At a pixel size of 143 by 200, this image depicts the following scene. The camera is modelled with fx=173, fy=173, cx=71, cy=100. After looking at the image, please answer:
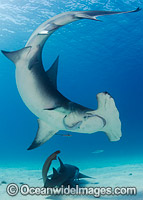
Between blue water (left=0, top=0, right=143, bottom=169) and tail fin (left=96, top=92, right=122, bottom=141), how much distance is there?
13304 mm

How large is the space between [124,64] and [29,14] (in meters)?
21.9

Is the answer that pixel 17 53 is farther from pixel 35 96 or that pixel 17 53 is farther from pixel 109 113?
pixel 109 113

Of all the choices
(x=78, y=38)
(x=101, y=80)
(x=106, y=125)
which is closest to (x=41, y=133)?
(x=106, y=125)

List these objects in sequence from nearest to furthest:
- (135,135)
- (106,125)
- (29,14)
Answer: (106,125), (29,14), (135,135)

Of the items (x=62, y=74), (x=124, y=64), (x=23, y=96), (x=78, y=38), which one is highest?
(x=62, y=74)

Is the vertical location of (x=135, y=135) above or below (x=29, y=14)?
below

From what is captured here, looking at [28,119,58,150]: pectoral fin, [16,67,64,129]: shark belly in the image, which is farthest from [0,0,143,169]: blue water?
[16,67,64,129]: shark belly

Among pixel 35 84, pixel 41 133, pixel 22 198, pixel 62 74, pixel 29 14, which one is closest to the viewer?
pixel 35 84

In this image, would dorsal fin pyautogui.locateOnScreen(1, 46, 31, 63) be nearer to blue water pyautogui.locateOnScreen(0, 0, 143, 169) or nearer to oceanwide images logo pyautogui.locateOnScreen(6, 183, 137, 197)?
oceanwide images logo pyautogui.locateOnScreen(6, 183, 137, 197)

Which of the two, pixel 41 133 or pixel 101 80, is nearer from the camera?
pixel 41 133

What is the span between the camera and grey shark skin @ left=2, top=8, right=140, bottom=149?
2.52 m

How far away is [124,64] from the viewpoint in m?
34.1

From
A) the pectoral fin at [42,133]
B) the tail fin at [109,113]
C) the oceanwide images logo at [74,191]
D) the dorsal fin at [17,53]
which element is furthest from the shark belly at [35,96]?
the oceanwide images logo at [74,191]

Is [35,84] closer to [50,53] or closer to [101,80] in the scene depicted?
[50,53]
